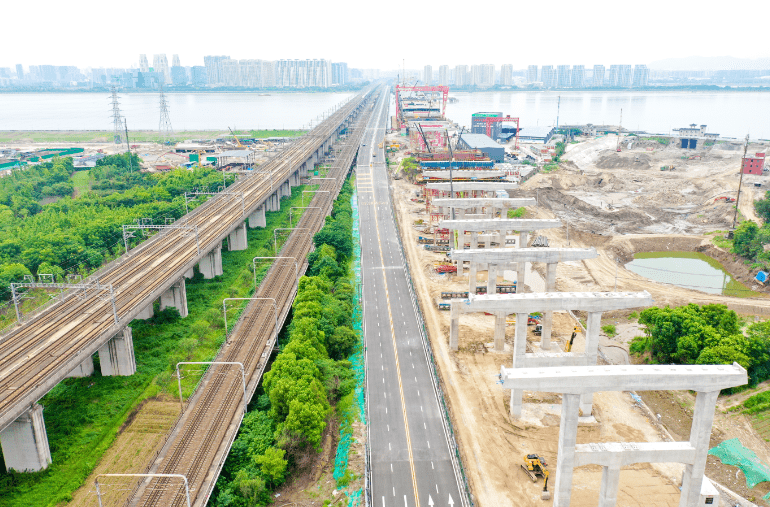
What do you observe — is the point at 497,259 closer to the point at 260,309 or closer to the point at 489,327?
the point at 489,327

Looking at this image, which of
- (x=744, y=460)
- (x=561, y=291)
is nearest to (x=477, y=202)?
(x=561, y=291)

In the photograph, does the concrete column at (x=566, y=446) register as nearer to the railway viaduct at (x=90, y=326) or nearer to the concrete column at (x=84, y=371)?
the railway viaduct at (x=90, y=326)

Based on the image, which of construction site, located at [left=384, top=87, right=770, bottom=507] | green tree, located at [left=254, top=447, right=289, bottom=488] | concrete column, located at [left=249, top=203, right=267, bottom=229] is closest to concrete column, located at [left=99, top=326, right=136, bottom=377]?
green tree, located at [left=254, top=447, right=289, bottom=488]

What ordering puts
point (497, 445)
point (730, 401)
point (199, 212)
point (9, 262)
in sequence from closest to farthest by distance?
1. point (497, 445)
2. point (730, 401)
3. point (9, 262)
4. point (199, 212)

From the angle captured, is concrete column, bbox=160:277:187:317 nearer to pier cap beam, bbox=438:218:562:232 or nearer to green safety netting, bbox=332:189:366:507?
green safety netting, bbox=332:189:366:507

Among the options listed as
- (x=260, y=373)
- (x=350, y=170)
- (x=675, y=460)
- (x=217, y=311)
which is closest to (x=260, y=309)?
(x=217, y=311)

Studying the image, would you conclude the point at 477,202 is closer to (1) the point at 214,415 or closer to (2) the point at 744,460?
(2) the point at 744,460

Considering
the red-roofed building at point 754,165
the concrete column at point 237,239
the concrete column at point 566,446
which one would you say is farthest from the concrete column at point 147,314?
the red-roofed building at point 754,165
